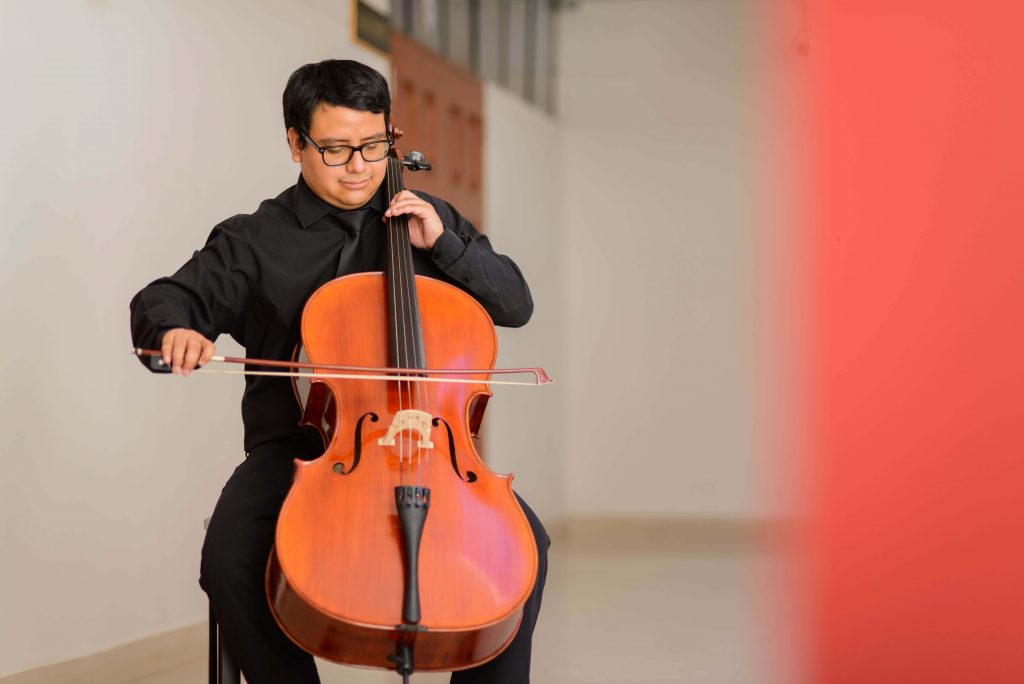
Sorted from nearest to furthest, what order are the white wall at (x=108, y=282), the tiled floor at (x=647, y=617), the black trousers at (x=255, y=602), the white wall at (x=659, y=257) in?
1. the black trousers at (x=255, y=602)
2. the white wall at (x=108, y=282)
3. the tiled floor at (x=647, y=617)
4. the white wall at (x=659, y=257)

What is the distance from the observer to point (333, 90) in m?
1.88

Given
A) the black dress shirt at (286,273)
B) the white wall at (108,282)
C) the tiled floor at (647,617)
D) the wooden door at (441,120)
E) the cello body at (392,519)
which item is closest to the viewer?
the cello body at (392,519)

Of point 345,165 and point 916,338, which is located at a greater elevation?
point 345,165

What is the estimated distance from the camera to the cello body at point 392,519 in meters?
1.44

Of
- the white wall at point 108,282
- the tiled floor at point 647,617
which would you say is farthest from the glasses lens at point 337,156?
the tiled floor at point 647,617

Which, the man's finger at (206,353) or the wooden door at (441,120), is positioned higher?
the wooden door at (441,120)

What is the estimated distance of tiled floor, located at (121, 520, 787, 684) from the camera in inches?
114

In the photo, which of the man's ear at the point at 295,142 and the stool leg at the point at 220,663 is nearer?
the stool leg at the point at 220,663

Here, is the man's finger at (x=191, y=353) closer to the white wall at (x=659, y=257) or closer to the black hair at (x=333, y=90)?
the black hair at (x=333, y=90)

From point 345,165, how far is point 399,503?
2.11 ft

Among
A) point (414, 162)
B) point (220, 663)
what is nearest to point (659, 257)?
point (414, 162)

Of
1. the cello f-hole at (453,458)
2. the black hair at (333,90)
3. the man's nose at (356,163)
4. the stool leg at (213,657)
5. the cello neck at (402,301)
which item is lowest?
the stool leg at (213,657)

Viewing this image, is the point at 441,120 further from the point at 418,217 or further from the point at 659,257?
the point at 418,217

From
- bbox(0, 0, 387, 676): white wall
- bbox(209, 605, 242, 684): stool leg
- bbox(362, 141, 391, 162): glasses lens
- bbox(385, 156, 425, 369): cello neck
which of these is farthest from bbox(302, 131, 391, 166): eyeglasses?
bbox(0, 0, 387, 676): white wall
